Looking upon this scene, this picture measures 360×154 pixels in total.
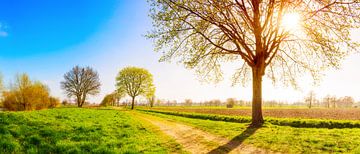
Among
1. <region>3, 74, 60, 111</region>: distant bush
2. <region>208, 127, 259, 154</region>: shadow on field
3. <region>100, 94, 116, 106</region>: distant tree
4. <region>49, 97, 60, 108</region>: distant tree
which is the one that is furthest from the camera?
<region>100, 94, 116, 106</region>: distant tree

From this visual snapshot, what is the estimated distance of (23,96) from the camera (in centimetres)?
4462

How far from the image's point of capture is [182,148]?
10.2m

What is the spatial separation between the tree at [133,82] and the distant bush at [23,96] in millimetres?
25360

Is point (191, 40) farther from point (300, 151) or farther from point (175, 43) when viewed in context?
point (300, 151)

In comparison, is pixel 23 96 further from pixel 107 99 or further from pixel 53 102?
pixel 107 99

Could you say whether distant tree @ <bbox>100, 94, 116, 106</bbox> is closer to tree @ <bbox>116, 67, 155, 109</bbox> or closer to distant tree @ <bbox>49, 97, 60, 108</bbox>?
tree @ <bbox>116, 67, 155, 109</bbox>

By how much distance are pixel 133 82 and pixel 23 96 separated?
31002 millimetres

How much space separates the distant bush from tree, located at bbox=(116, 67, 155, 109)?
25.4 metres

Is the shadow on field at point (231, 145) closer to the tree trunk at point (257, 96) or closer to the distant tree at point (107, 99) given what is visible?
the tree trunk at point (257, 96)

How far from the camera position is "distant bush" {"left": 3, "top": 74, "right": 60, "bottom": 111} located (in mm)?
43938

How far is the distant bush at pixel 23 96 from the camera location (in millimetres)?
43938

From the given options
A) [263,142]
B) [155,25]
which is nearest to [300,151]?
[263,142]

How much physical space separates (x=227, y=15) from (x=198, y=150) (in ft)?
36.1

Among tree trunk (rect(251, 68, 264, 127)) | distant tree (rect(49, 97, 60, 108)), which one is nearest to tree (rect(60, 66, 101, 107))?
distant tree (rect(49, 97, 60, 108))
